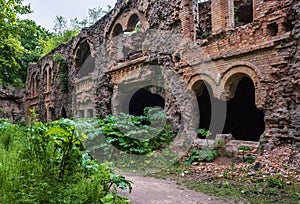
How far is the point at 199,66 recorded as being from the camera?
8500 mm

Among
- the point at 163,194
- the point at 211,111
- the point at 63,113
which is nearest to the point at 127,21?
the point at 211,111

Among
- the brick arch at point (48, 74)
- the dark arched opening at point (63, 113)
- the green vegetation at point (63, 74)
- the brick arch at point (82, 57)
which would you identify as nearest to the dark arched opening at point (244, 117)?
the brick arch at point (82, 57)

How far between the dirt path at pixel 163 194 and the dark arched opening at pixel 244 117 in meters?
5.32

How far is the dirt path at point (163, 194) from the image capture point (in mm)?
4329

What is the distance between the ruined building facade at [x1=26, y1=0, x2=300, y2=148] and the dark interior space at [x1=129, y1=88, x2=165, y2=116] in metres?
0.05

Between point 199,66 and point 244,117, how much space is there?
3218 millimetres

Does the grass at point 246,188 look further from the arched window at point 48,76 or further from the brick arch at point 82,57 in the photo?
the arched window at point 48,76

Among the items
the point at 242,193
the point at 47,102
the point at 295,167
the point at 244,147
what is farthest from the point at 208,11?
the point at 47,102

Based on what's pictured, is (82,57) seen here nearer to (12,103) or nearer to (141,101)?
(141,101)

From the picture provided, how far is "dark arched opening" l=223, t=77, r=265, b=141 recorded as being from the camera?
10148 mm

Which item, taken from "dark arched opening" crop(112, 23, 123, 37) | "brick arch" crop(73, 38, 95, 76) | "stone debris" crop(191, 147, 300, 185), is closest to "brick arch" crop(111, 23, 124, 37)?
"dark arched opening" crop(112, 23, 123, 37)

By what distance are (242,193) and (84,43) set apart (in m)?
13.1

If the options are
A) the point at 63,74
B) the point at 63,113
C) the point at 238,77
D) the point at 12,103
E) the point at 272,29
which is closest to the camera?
the point at 272,29

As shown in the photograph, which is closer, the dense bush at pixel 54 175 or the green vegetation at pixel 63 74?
the dense bush at pixel 54 175
